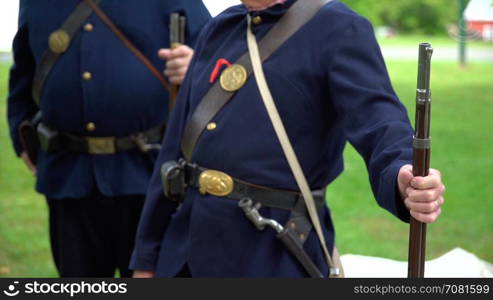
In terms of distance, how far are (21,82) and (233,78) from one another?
1690 millimetres

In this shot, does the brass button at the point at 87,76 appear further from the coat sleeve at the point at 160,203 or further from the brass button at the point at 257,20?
the brass button at the point at 257,20

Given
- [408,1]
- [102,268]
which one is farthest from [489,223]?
[408,1]

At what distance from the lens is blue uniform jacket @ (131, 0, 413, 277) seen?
8.61 ft

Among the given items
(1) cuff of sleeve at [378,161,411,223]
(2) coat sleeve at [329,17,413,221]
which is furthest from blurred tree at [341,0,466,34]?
(1) cuff of sleeve at [378,161,411,223]

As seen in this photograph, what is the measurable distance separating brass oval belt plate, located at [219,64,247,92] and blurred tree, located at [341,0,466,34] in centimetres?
2425

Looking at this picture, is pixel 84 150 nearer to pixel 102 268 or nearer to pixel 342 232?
pixel 102 268

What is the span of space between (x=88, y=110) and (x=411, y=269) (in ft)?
6.66

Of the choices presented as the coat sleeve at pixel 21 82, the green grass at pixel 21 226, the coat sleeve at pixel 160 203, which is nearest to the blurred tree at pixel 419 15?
the green grass at pixel 21 226

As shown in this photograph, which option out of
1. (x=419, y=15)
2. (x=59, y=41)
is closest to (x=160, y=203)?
(x=59, y=41)

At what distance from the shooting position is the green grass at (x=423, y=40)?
23219 mm

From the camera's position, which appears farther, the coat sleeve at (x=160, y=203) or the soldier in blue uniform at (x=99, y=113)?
the soldier in blue uniform at (x=99, y=113)

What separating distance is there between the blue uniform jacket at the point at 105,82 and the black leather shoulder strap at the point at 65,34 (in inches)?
0.9

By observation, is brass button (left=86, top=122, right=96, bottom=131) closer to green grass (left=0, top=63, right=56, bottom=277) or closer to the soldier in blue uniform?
the soldier in blue uniform

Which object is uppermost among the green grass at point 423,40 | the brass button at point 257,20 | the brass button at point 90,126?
the brass button at point 257,20
